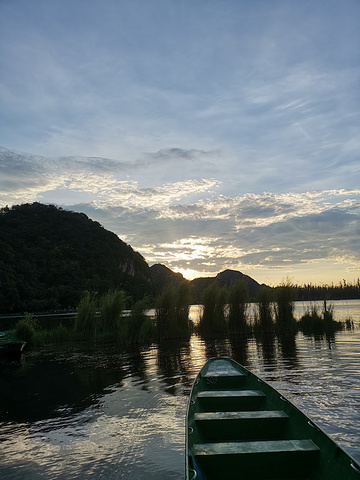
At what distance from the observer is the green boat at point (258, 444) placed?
407cm

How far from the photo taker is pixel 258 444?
4402 mm

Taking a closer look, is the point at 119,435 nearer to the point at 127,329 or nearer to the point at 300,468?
the point at 300,468

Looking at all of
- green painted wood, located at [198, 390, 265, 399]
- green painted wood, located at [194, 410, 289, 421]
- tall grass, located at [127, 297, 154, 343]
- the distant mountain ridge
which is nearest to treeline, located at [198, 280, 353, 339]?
tall grass, located at [127, 297, 154, 343]

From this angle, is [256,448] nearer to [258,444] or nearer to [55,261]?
[258,444]

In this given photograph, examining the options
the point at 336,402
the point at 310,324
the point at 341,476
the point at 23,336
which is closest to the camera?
the point at 341,476

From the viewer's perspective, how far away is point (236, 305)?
22.5 m

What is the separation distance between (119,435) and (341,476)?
14.3ft

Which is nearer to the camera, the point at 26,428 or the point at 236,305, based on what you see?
the point at 26,428

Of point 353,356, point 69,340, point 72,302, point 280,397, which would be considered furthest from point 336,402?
point 72,302

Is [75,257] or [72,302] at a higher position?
[75,257]

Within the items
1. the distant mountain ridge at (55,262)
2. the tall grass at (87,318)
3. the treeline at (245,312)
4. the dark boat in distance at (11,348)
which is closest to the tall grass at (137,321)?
the tall grass at (87,318)

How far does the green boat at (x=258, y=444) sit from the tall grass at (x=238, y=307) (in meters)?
15.6

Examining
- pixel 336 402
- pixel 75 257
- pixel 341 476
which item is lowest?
pixel 336 402

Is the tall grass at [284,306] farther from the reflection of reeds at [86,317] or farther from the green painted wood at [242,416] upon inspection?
the green painted wood at [242,416]
